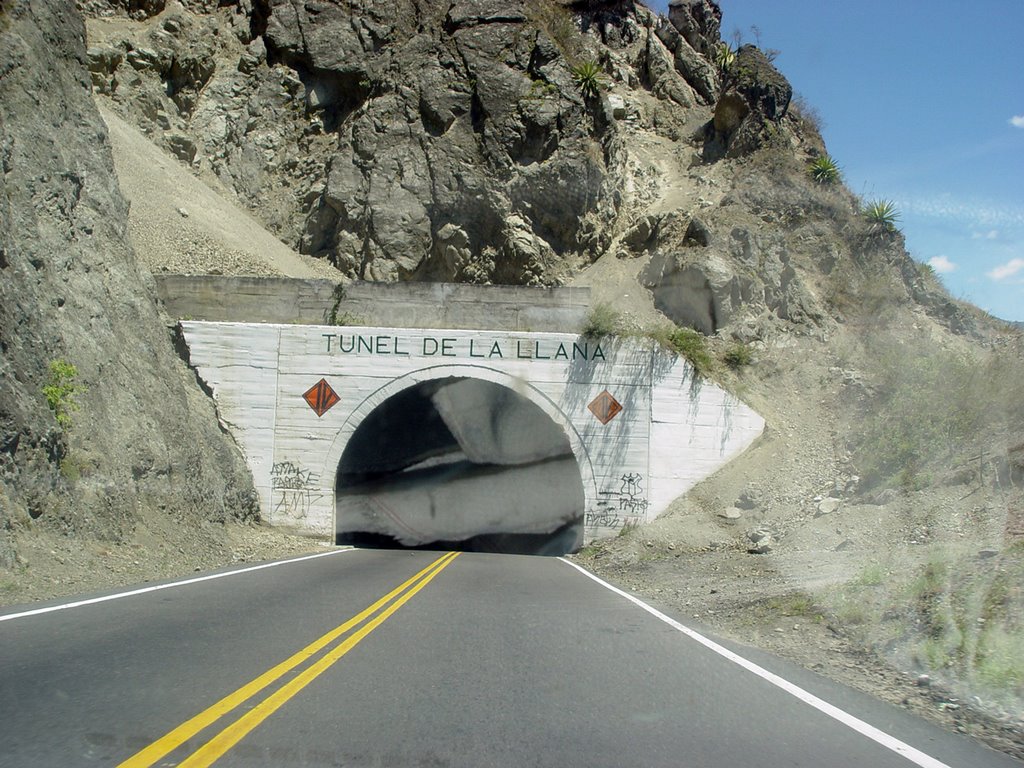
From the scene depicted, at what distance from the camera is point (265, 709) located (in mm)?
5668

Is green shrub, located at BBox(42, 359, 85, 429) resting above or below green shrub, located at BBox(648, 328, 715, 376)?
below

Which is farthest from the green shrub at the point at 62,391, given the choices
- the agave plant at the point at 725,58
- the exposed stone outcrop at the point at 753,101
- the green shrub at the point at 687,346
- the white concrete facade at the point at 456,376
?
the agave plant at the point at 725,58

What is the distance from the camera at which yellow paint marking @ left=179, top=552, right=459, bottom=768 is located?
4730mm

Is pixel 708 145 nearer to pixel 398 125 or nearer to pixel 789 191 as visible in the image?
pixel 789 191

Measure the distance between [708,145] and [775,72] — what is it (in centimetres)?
417

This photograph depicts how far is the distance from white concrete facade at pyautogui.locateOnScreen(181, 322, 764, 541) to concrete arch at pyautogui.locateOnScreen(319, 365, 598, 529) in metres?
0.03

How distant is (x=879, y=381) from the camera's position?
1058 inches

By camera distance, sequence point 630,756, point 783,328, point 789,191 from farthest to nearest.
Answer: point 789,191 → point 783,328 → point 630,756

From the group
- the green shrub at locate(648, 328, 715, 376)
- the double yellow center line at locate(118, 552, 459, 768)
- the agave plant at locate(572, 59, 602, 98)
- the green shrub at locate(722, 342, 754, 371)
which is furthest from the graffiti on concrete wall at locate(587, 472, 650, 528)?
the agave plant at locate(572, 59, 602, 98)

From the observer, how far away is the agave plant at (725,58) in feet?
152

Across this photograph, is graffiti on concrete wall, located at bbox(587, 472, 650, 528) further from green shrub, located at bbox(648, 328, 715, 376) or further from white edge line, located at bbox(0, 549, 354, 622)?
white edge line, located at bbox(0, 549, 354, 622)

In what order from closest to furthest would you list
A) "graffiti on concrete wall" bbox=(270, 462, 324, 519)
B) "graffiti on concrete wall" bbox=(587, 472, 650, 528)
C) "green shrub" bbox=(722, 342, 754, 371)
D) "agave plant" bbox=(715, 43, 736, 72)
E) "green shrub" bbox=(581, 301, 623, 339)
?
1. "graffiti on concrete wall" bbox=(270, 462, 324, 519)
2. "graffiti on concrete wall" bbox=(587, 472, 650, 528)
3. "green shrub" bbox=(581, 301, 623, 339)
4. "green shrub" bbox=(722, 342, 754, 371)
5. "agave plant" bbox=(715, 43, 736, 72)

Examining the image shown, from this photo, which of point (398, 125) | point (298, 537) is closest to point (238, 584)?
point (298, 537)

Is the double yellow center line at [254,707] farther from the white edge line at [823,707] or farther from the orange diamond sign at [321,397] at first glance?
the orange diamond sign at [321,397]
